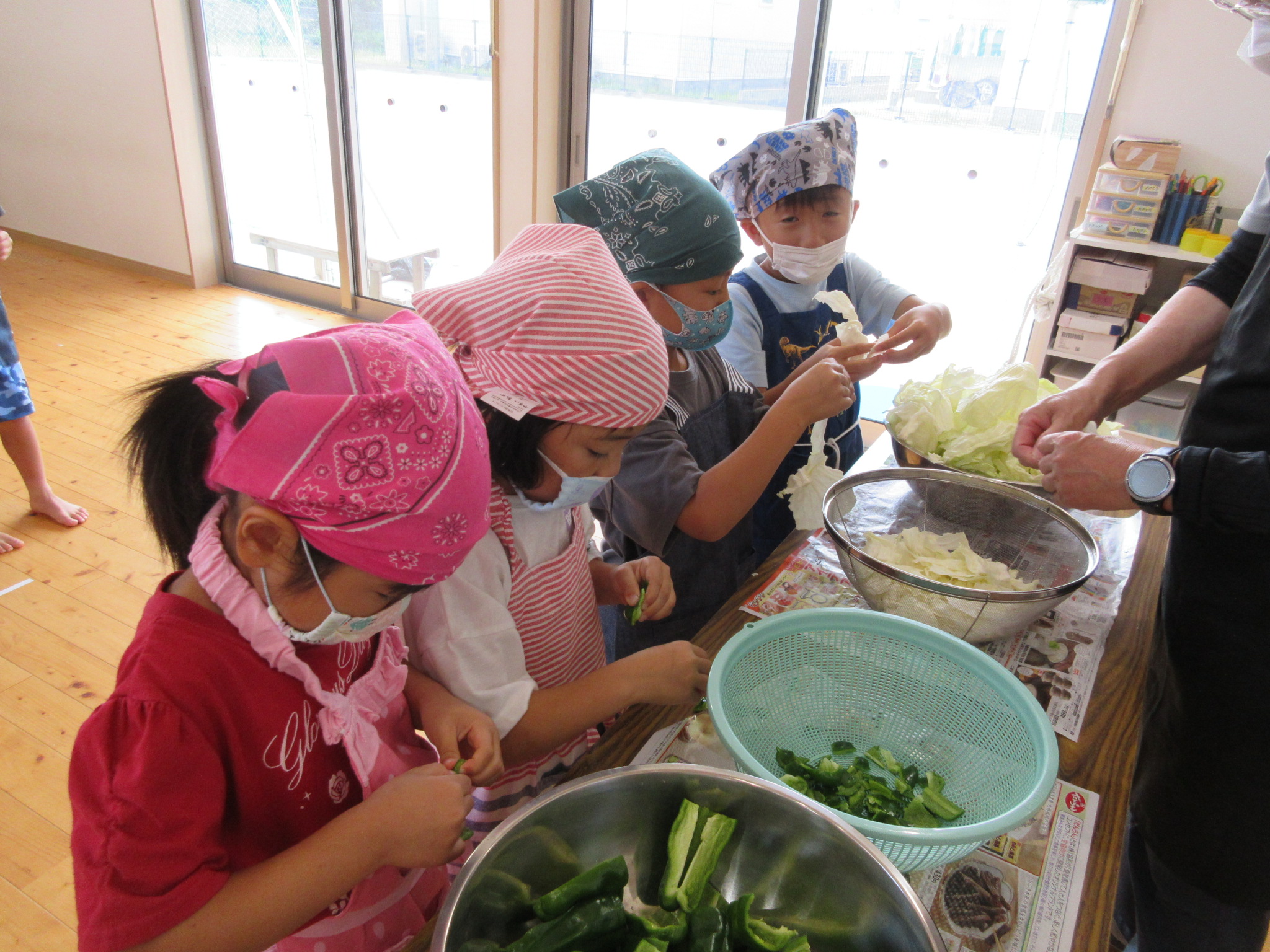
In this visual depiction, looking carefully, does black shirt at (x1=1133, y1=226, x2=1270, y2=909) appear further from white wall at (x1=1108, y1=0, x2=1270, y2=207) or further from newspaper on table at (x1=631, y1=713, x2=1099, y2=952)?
white wall at (x1=1108, y1=0, x2=1270, y2=207)

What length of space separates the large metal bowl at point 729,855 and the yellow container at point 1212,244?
9.32ft

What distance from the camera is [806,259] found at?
1.58 metres

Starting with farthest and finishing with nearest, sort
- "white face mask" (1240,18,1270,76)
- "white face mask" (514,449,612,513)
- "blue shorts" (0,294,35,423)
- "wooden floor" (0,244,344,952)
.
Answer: "blue shorts" (0,294,35,423) < "wooden floor" (0,244,344,952) < "white face mask" (1240,18,1270,76) < "white face mask" (514,449,612,513)

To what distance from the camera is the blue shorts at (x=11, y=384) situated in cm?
257

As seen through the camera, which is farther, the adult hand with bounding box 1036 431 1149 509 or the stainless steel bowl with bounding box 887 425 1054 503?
the stainless steel bowl with bounding box 887 425 1054 503

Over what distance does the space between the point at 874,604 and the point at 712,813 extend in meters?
0.46

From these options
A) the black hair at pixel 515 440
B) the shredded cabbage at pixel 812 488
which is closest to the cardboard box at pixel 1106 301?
the shredded cabbage at pixel 812 488

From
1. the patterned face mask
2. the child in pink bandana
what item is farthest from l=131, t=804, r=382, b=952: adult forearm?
the patterned face mask

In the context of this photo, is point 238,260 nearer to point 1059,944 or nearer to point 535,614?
point 535,614

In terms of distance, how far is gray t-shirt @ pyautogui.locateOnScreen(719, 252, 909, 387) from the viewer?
159cm

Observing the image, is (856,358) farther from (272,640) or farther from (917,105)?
(917,105)

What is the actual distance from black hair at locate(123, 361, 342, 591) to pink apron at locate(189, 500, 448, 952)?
4 centimetres

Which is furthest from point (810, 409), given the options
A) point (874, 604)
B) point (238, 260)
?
point (238, 260)

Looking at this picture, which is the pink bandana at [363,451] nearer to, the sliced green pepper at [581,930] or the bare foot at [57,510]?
the sliced green pepper at [581,930]
